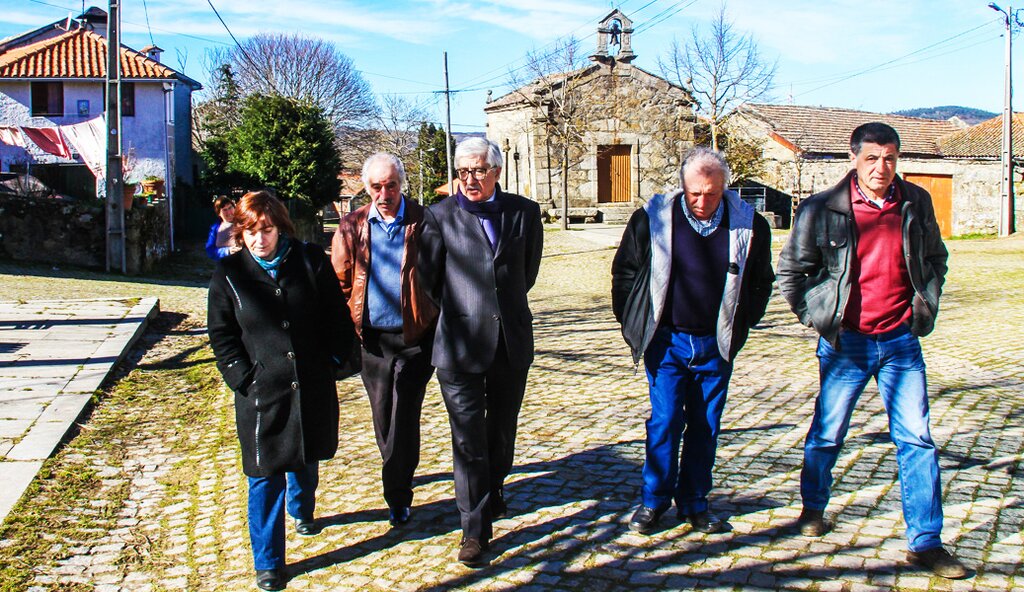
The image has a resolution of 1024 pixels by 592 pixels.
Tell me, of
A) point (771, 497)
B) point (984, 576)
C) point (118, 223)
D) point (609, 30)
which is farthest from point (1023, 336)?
point (609, 30)

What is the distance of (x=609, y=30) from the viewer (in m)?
34.7

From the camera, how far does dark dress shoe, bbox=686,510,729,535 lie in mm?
4398

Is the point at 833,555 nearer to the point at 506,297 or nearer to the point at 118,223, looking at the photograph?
the point at 506,297

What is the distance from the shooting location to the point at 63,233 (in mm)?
17359

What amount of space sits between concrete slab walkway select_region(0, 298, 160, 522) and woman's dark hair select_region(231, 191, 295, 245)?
211 cm

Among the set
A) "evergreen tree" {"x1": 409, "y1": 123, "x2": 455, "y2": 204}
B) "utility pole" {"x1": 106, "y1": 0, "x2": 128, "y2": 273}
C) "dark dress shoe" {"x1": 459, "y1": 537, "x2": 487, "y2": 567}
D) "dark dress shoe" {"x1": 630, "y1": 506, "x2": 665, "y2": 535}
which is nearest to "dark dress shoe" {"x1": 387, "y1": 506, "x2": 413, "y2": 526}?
"dark dress shoe" {"x1": 459, "y1": 537, "x2": 487, "y2": 567}

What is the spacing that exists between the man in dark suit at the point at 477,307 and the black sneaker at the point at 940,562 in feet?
5.89

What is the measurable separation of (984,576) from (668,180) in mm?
33475

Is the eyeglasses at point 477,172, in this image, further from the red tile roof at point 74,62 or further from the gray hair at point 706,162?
the red tile roof at point 74,62

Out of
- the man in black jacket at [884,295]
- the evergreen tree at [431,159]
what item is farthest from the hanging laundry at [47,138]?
the evergreen tree at [431,159]

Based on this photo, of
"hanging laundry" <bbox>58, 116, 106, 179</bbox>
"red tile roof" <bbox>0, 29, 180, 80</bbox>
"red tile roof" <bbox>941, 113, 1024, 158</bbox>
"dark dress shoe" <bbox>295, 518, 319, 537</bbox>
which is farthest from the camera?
"red tile roof" <bbox>941, 113, 1024, 158</bbox>

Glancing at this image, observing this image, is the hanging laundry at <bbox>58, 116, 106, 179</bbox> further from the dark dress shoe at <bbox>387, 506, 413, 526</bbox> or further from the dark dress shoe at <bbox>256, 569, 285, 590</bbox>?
the dark dress shoe at <bbox>256, 569, 285, 590</bbox>

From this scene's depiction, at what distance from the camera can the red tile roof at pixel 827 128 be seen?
40.6 meters

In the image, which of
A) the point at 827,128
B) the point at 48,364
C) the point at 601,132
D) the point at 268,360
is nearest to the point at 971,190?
the point at 827,128
